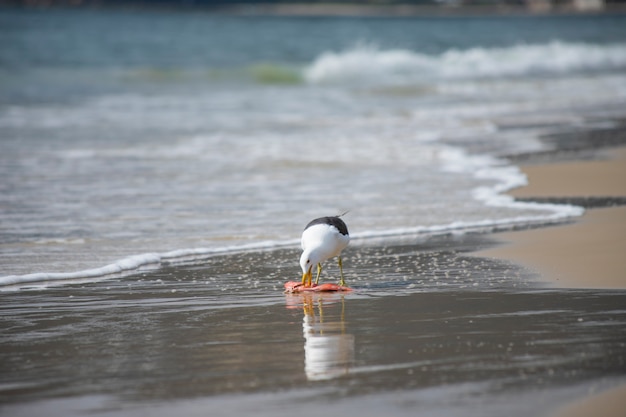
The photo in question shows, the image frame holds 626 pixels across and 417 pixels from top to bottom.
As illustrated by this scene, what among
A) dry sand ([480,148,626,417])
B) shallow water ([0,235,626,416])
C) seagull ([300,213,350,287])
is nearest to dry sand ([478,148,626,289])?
dry sand ([480,148,626,417])

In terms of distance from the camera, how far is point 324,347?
221 inches

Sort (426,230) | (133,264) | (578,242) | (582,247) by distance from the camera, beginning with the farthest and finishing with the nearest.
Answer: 1. (426,230)
2. (578,242)
3. (582,247)
4. (133,264)

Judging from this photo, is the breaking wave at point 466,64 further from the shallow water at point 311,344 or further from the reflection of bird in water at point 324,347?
the reflection of bird in water at point 324,347

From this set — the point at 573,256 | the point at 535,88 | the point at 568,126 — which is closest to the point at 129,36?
the point at 535,88

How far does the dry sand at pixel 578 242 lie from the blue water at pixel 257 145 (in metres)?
0.46

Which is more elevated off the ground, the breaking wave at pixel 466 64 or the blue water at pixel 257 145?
the breaking wave at pixel 466 64

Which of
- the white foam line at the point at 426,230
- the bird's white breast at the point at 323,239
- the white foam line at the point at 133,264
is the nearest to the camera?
the bird's white breast at the point at 323,239

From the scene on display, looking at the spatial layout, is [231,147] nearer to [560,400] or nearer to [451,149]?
[451,149]

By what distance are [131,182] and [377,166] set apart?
3174mm

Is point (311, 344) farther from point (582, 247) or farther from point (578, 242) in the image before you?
point (578, 242)

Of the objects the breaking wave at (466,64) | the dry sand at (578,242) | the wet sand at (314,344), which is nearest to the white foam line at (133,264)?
the wet sand at (314,344)

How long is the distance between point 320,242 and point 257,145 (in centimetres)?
937

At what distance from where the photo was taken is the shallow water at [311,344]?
479cm

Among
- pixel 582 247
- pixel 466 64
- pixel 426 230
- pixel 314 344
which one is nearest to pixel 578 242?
pixel 582 247
